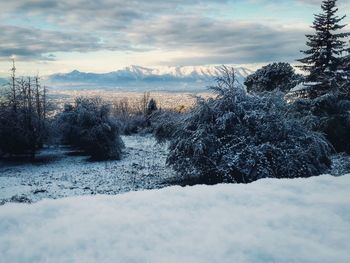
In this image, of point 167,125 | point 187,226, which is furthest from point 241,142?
point 187,226

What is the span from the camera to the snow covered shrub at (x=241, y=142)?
13.1m

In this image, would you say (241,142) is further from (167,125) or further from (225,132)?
(167,125)

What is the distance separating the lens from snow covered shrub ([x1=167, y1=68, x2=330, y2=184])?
13.1m

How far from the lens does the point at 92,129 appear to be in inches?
919

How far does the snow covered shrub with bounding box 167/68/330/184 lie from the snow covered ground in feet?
Answer: 6.28

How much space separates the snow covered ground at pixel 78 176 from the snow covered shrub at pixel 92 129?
3.19 feet

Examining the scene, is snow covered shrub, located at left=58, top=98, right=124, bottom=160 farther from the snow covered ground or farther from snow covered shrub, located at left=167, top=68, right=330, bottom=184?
snow covered shrub, located at left=167, top=68, right=330, bottom=184

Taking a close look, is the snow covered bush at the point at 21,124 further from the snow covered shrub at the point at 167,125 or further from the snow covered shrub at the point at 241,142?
the snow covered shrub at the point at 241,142

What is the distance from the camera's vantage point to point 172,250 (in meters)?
3.07

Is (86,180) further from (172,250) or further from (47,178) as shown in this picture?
(172,250)

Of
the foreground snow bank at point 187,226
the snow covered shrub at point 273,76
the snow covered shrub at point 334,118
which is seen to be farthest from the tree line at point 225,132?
the foreground snow bank at point 187,226

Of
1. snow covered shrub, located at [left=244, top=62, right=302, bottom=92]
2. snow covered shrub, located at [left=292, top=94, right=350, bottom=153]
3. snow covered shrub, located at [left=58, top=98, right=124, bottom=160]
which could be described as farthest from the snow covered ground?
snow covered shrub, located at [left=244, top=62, right=302, bottom=92]

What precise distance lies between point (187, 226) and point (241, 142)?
401 inches

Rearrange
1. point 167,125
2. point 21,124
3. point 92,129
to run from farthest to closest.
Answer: point 21,124 → point 92,129 → point 167,125
